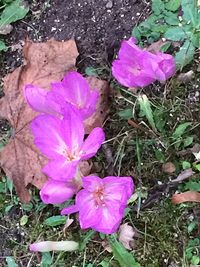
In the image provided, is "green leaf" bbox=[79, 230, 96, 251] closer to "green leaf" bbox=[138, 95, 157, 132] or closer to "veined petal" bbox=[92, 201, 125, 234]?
"veined petal" bbox=[92, 201, 125, 234]

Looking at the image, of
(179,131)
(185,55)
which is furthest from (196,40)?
(179,131)

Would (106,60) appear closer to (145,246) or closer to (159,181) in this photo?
(159,181)

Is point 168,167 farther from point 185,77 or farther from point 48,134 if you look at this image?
point 48,134

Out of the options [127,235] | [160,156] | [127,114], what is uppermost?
[127,114]

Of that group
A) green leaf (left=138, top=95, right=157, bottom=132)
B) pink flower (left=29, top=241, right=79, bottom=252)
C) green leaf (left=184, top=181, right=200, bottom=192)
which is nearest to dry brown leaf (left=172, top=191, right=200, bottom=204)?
green leaf (left=184, top=181, right=200, bottom=192)

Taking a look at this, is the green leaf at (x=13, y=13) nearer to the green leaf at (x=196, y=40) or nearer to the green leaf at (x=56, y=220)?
the green leaf at (x=196, y=40)

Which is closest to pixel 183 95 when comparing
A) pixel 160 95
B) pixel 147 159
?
pixel 160 95
